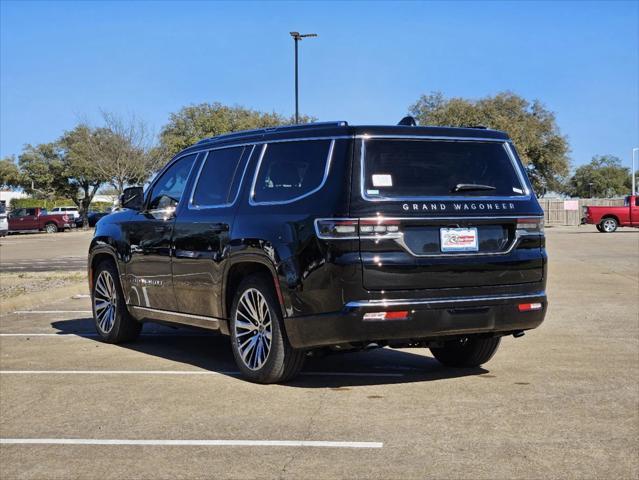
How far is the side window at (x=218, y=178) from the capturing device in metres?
7.37

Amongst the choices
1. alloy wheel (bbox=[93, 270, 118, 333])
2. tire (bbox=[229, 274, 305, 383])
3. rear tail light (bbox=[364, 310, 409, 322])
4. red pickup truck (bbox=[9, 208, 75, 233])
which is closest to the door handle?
tire (bbox=[229, 274, 305, 383])

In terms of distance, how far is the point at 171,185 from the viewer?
27.2 ft

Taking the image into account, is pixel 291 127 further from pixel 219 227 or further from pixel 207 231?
pixel 207 231

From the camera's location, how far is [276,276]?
21.1 feet

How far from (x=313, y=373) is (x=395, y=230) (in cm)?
186

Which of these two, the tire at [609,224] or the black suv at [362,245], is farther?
the tire at [609,224]

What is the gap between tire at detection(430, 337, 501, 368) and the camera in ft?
24.2

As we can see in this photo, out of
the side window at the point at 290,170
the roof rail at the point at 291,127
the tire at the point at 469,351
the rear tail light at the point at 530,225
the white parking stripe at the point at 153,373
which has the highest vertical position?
the roof rail at the point at 291,127

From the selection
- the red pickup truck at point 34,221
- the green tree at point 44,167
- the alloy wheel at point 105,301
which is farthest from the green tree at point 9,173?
the alloy wheel at point 105,301

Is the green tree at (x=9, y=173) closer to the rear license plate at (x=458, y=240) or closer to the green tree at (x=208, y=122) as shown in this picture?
the green tree at (x=208, y=122)

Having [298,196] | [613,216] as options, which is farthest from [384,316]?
[613,216]

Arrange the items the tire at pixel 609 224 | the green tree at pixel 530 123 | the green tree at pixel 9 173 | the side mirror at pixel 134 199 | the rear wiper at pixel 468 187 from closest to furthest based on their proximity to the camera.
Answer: the rear wiper at pixel 468 187, the side mirror at pixel 134 199, the tire at pixel 609 224, the green tree at pixel 530 123, the green tree at pixel 9 173

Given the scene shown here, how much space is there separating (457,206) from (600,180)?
129365mm

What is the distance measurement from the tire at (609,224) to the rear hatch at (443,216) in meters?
39.8
